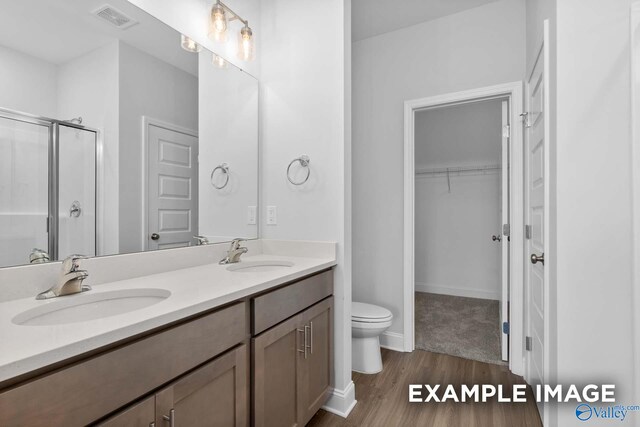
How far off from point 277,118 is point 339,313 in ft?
4.11

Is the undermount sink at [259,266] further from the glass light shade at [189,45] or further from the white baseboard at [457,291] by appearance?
the white baseboard at [457,291]

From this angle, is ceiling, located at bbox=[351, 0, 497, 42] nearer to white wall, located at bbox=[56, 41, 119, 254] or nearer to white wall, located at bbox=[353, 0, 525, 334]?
white wall, located at bbox=[353, 0, 525, 334]

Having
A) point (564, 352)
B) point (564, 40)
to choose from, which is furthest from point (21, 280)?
point (564, 40)

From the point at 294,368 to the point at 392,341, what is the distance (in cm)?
143

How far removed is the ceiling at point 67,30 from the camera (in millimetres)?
1062

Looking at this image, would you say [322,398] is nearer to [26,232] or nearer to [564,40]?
[26,232]

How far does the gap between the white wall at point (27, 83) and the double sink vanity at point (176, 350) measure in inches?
22.6

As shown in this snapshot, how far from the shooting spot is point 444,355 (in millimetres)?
2475

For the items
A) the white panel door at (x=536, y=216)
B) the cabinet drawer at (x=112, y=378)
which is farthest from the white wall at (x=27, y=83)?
the white panel door at (x=536, y=216)

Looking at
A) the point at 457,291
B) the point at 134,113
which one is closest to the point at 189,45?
the point at 134,113

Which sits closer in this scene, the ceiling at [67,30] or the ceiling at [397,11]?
the ceiling at [67,30]

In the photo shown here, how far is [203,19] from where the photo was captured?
172 centimetres

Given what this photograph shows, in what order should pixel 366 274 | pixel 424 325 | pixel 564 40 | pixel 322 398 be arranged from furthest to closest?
pixel 424 325 < pixel 366 274 < pixel 322 398 < pixel 564 40

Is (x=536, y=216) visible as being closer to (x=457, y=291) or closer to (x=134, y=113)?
(x=134, y=113)
